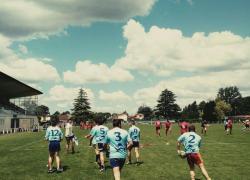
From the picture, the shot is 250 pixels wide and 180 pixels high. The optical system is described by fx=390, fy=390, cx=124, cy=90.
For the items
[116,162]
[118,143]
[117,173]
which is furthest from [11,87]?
[117,173]

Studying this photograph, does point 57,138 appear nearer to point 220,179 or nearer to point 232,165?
point 220,179

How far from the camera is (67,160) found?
20.5 meters

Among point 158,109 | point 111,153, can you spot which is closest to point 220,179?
point 111,153

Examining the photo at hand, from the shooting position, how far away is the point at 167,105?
191625mm

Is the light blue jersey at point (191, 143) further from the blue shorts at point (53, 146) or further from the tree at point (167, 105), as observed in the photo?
the tree at point (167, 105)

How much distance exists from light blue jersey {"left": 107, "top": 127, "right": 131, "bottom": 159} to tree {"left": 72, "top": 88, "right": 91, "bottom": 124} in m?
139

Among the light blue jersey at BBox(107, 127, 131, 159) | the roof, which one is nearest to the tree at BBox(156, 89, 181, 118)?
the roof

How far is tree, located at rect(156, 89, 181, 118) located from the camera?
7520 inches

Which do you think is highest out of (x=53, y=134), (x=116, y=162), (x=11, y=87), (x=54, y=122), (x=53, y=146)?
(x=11, y=87)

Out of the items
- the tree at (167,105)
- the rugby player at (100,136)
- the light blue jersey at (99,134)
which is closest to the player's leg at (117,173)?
the rugby player at (100,136)

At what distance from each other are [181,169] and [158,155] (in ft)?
18.7

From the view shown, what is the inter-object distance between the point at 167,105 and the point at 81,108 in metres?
54.0

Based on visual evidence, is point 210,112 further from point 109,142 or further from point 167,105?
point 109,142

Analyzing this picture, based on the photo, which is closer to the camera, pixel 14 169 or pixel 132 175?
pixel 132 175
